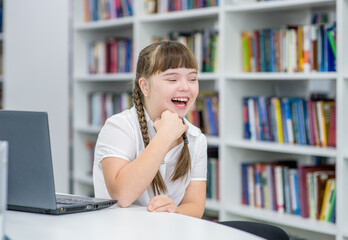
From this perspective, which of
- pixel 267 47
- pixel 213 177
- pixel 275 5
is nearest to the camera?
pixel 275 5

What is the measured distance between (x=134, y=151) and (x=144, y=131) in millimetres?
80

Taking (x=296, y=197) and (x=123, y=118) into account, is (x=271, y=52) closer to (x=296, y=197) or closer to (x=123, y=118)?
(x=296, y=197)

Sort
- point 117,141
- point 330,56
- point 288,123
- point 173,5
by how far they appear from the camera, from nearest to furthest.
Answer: point 117,141
point 330,56
point 288,123
point 173,5

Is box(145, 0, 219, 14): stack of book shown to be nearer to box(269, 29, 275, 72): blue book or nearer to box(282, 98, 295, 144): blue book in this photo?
box(269, 29, 275, 72): blue book

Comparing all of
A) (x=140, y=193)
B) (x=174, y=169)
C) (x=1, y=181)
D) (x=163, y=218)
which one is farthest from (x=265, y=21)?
(x=1, y=181)

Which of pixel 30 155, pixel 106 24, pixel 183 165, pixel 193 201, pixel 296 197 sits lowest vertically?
pixel 296 197

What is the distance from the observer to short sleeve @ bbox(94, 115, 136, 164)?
5.82 ft

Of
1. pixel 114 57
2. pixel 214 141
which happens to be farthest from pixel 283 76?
pixel 114 57

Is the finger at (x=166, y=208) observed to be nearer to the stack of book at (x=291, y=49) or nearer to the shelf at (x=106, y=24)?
the stack of book at (x=291, y=49)

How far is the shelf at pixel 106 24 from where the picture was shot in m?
3.82

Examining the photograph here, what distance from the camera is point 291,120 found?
3037 millimetres

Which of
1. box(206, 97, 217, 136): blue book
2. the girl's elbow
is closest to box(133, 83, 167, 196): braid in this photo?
the girl's elbow

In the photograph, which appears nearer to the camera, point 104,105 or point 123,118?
point 123,118

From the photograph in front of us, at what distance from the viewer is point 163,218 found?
144cm
